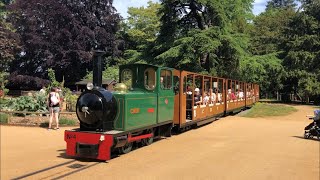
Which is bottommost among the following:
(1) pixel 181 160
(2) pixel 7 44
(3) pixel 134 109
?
(1) pixel 181 160

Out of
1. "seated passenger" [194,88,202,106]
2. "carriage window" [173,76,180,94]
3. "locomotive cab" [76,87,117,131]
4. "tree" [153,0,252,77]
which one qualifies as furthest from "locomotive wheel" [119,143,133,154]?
"tree" [153,0,252,77]

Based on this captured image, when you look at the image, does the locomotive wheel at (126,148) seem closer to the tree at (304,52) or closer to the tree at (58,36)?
the tree at (304,52)

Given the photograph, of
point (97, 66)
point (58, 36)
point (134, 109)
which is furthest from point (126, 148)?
point (58, 36)

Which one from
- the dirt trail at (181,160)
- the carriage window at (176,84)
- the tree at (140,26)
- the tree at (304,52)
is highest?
the tree at (140,26)

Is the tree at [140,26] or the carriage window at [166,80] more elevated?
the tree at [140,26]

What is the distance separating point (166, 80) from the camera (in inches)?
521

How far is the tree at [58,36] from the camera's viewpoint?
48312 millimetres

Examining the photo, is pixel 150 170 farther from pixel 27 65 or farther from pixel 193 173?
pixel 27 65

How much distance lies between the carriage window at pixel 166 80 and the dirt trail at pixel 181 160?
1713mm

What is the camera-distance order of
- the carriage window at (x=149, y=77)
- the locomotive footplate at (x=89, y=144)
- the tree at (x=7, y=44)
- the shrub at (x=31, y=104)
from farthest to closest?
the tree at (x=7, y=44), the shrub at (x=31, y=104), the carriage window at (x=149, y=77), the locomotive footplate at (x=89, y=144)

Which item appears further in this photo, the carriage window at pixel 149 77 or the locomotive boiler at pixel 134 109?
the carriage window at pixel 149 77

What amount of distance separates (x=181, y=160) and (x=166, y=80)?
4091 millimetres

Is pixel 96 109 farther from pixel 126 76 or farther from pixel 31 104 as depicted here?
pixel 31 104

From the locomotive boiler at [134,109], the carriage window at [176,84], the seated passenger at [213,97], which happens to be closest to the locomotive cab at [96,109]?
the locomotive boiler at [134,109]
